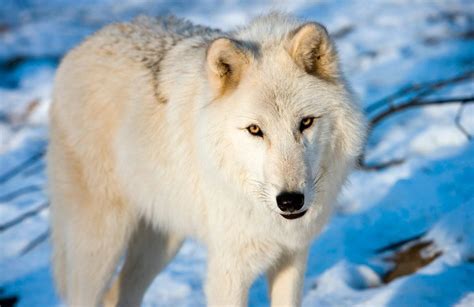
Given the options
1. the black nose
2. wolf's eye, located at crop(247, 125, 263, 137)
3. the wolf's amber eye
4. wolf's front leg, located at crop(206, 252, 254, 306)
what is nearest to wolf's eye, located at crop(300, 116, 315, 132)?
the wolf's amber eye

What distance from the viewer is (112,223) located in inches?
170

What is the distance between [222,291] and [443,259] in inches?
80.0

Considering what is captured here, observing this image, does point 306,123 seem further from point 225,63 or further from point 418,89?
point 418,89

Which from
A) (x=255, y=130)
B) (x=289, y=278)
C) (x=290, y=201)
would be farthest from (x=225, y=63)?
(x=289, y=278)

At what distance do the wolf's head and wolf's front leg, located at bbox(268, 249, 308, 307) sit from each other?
508 millimetres

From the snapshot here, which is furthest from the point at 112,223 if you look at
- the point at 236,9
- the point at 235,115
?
the point at 236,9

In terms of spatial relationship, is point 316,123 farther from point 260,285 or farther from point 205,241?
point 260,285

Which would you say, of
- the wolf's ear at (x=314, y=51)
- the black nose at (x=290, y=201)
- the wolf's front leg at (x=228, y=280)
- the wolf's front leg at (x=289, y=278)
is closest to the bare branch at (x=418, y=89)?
the wolf's front leg at (x=289, y=278)

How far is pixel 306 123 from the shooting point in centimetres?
331

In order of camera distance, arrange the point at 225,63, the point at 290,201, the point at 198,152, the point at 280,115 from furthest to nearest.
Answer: the point at 198,152
the point at 225,63
the point at 280,115
the point at 290,201

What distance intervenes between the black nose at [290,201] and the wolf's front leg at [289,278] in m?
0.92

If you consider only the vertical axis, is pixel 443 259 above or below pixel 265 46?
below

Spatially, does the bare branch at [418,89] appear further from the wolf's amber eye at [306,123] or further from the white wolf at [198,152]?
the wolf's amber eye at [306,123]

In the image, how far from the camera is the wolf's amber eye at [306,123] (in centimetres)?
329
